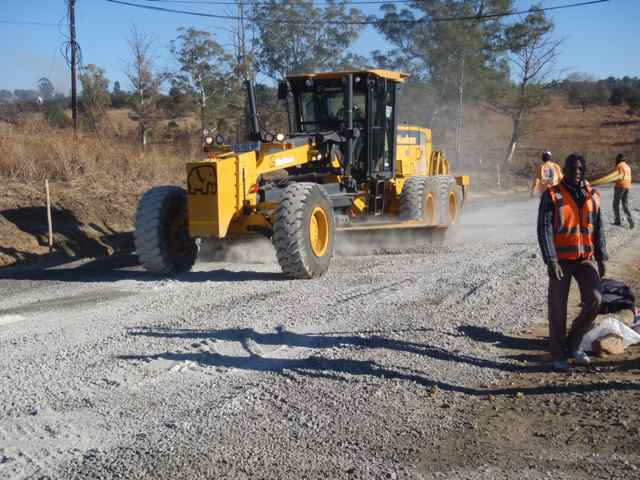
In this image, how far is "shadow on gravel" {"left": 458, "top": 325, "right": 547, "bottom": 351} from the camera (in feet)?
22.3

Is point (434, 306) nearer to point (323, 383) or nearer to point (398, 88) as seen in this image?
point (323, 383)

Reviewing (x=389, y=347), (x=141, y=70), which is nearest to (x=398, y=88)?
(x=389, y=347)

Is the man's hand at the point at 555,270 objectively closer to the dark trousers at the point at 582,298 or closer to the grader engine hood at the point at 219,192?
the dark trousers at the point at 582,298

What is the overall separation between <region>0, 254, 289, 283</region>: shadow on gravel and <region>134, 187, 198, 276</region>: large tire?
0.19 m

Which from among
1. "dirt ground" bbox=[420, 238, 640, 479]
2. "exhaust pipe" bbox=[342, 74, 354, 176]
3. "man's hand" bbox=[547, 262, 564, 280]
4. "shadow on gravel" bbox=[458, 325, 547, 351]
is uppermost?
"exhaust pipe" bbox=[342, 74, 354, 176]

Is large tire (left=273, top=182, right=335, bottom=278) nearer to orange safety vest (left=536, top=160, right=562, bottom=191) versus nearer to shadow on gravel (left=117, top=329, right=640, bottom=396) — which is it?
shadow on gravel (left=117, top=329, right=640, bottom=396)

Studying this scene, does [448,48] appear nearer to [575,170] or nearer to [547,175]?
[547,175]

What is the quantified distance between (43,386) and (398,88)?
9283 millimetres

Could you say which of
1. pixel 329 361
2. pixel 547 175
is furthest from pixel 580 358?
pixel 547 175

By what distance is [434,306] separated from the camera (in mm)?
8281

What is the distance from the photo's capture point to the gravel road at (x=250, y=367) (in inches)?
175

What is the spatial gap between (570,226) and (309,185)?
475 centimetres

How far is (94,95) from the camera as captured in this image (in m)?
33.2

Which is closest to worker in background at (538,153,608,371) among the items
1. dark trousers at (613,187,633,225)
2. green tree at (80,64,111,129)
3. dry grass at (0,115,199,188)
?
dark trousers at (613,187,633,225)
